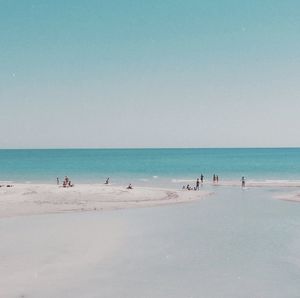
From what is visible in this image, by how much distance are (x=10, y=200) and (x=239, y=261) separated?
28.8 meters

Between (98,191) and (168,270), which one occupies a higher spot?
(98,191)

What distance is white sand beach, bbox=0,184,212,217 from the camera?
40188 mm

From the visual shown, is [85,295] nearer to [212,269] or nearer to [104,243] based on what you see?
[212,269]

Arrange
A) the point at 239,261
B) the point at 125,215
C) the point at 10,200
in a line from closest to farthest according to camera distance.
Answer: the point at 239,261, the point at 125,215, the point at 10,200

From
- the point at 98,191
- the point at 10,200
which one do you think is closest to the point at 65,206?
the point at 10,200

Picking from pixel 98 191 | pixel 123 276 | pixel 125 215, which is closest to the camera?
pixel 123 276

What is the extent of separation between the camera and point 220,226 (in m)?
32.0

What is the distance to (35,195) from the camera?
48.8m

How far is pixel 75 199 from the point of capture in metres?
46.8

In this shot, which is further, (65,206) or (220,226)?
(65,206)

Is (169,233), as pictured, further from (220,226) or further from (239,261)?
(239,261)

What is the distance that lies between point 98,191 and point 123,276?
32.8 m

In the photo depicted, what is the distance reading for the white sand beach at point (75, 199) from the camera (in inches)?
1582

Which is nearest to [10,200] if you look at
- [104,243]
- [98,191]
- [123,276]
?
[98,191]
